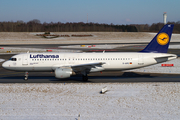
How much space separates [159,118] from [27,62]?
2071cm

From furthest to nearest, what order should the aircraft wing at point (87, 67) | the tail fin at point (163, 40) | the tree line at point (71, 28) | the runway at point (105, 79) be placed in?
the tree line at point (71, 28)
the tail fin at point (163, 40)
the runway at point (105, 79)
the aircraft wing at point (87, 67)

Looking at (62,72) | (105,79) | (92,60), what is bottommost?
(105,79)

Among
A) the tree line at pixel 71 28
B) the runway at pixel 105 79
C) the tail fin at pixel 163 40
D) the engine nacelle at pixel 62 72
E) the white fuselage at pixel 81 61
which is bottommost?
the runway at pixel 105 79

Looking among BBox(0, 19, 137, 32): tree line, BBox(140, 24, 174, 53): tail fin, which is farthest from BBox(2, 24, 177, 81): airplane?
BBox(0, 19, 137, 32): tree line

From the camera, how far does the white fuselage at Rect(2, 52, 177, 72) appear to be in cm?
2886

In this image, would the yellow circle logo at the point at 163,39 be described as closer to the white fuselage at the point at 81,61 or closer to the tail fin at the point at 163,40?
the tail fin at the point at 163,40

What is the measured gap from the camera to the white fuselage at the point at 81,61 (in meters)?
28.9

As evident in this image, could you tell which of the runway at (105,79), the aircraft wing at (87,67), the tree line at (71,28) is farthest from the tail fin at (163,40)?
the tree line at (71,28)

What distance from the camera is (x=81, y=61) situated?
95.6 ft

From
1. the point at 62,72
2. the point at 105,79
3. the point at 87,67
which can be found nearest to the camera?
the point at 62,72

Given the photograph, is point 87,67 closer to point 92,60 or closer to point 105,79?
point 92,60

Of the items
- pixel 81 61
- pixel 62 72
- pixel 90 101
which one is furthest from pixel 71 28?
pixel 90 101

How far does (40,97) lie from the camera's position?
800 inches

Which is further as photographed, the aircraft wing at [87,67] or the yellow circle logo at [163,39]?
the yellow circle logo at [163,39]
